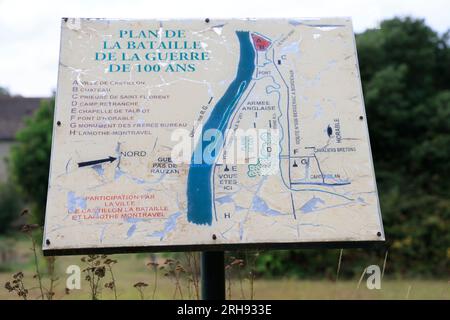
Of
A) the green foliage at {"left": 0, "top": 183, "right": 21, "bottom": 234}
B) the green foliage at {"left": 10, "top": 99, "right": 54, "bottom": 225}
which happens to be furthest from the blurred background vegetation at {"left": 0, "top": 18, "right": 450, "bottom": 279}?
the green foliage at {"left": 0, "top": 183, "right": 21, "bottom": 234}

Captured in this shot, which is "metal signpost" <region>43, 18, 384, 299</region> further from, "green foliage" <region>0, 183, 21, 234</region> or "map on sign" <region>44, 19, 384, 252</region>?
"green foliage" <region>0, 183, 21, 234</region>

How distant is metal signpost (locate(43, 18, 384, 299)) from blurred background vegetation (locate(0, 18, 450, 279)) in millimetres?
9407

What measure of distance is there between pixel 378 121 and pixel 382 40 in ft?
7.60

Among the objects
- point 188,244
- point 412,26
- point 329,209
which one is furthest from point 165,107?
point 412,26

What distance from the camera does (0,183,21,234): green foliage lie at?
26.6 metres

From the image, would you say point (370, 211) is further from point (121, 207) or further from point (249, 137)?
point (121, 207)

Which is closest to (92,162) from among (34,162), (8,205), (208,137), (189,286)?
(208,137)

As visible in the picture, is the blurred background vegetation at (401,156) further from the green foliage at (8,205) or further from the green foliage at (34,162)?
the green foliage at (8,205)

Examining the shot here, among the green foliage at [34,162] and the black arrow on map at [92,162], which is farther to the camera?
the green foliage at [34,162]

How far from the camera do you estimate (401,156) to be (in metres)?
16.4

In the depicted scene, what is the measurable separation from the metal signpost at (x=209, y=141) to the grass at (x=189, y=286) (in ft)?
3.52

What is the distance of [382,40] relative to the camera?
17.1 m

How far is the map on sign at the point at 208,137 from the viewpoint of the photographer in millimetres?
3334

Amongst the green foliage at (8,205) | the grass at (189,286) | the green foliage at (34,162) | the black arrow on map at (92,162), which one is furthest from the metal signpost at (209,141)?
the green foliage at (8,205)
